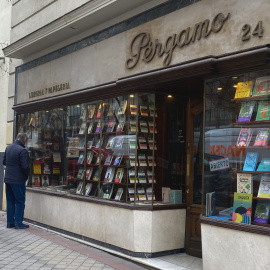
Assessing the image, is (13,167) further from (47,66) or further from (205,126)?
(205,126)

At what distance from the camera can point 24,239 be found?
7.59 meters

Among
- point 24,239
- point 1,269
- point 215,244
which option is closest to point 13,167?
point 24,239

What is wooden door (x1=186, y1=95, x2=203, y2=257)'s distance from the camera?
6520 millimetres

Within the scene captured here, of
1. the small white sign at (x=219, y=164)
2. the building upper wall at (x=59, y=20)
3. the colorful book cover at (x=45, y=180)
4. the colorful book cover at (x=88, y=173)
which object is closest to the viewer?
the small white sign at (x=219, y=164)

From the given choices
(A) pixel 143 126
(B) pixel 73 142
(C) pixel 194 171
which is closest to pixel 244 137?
(C) pixel 194 171

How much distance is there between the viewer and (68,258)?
6.32 metres

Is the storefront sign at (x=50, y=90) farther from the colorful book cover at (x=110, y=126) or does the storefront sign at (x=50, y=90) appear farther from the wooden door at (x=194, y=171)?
the wooden door at (x=194, y=171)

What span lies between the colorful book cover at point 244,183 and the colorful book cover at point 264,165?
0.61 feet

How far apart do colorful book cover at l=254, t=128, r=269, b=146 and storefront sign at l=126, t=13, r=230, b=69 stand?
1.45 m

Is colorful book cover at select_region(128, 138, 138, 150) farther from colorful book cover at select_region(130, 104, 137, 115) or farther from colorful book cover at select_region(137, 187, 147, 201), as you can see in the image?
colorful book cover at select_region(137, 187, 147, 201)

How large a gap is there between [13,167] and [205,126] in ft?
15.2

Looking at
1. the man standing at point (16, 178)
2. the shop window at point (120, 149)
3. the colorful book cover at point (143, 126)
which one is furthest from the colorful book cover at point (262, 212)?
the man standing at point (16, 178)

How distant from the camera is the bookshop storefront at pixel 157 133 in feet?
16.9

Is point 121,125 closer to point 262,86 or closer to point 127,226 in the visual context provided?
point 127,226
